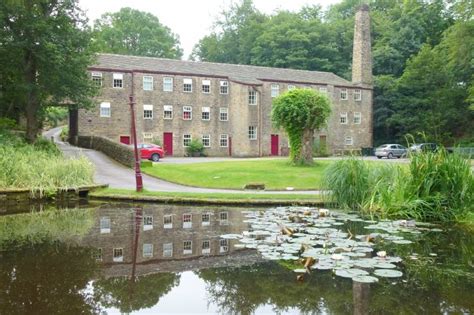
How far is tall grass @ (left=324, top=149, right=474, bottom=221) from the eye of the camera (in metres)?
12.8

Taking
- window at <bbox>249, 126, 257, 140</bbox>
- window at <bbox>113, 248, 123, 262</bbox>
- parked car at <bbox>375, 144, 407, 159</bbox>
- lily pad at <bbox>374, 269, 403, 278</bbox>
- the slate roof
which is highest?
the slate roof

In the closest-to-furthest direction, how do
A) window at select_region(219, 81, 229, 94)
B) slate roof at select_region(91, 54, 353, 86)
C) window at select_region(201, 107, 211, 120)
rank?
slate roof at select_region(91, 54, 353, 86), window at select_region(201, 107, 211, 120), window at select_region(219, 81, 229, 94)

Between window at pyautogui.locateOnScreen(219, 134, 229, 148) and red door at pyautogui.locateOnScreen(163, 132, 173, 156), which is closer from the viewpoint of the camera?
red door at pyautogui.locateOnScreen(163, 132, 173, 156)

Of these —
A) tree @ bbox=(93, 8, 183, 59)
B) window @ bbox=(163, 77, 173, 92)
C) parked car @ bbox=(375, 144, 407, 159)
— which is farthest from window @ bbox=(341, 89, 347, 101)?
tree @ bbox=(93, 8, 183, 59)

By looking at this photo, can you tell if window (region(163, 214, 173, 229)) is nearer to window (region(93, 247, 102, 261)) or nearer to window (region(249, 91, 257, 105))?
window (region(93, 247, 102, 261))

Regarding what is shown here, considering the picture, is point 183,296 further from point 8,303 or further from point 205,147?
point 205,147

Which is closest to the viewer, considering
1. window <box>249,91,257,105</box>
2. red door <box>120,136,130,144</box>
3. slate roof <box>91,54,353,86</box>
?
red door <box>120,136,130,144</box>

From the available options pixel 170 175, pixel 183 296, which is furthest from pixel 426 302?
pixel 170 175

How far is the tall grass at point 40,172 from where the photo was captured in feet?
56.7

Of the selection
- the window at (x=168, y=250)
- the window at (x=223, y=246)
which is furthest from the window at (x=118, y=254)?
the window at (x=223, y=246)

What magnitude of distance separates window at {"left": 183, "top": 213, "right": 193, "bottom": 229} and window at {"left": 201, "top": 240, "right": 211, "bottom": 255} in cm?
194

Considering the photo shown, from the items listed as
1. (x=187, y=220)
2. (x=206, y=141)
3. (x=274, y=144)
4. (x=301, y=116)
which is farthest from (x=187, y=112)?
(x=187, y=220)

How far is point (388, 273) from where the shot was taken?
7.14 metres

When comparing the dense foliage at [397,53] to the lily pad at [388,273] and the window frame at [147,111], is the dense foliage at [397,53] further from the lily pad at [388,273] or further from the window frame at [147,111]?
the lily pad at [388,273]
